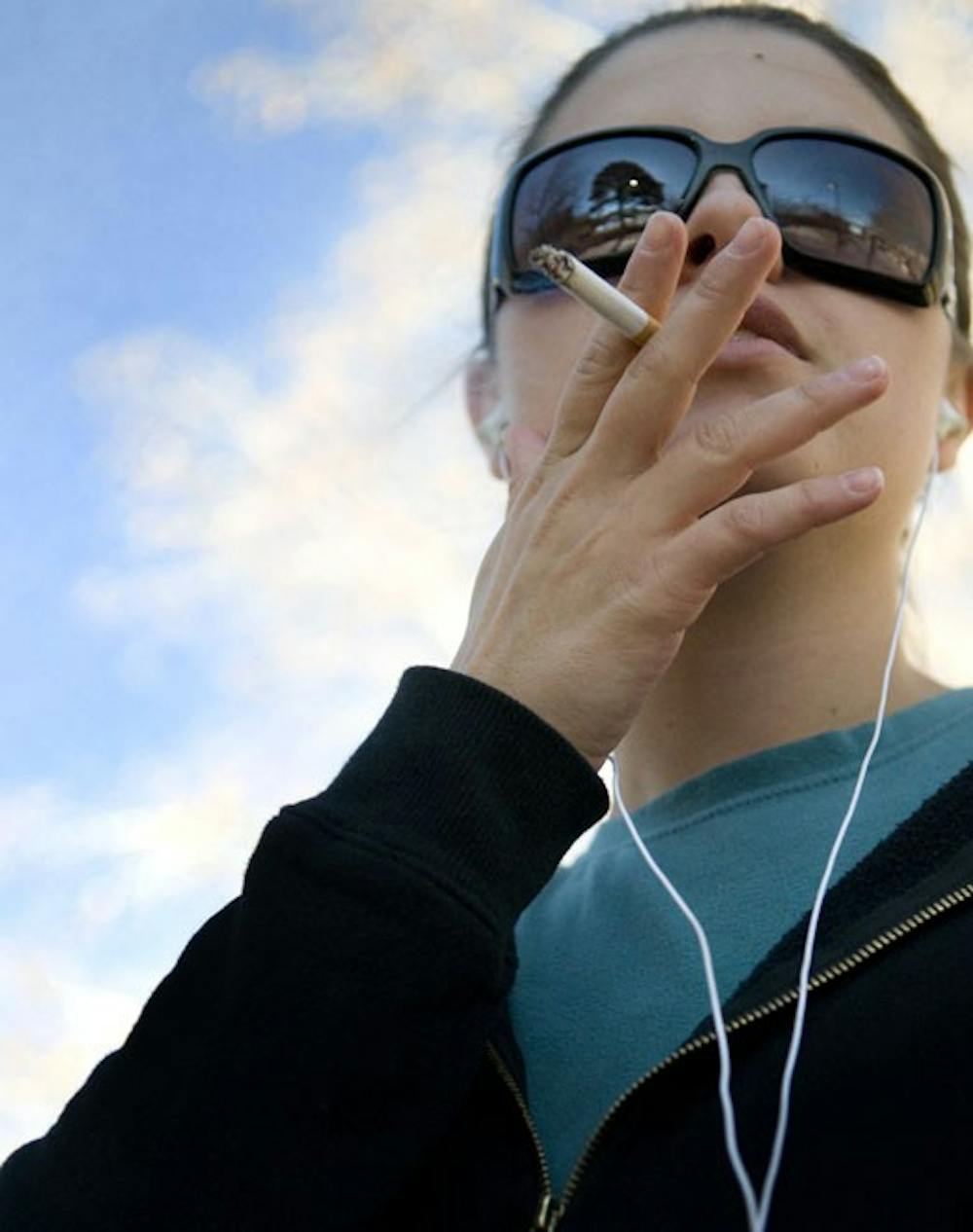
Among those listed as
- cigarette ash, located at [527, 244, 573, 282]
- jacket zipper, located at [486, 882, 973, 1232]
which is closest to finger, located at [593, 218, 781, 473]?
cigarette ash, located at [527, 244, 573, 282]

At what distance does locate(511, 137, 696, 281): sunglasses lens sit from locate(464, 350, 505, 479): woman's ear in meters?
0.32

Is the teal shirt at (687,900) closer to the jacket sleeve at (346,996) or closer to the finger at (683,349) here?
the jacket sleeve at (346,996)

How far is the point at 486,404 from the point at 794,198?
775 millimetres

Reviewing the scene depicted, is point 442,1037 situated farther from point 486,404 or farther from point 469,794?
point 486,404

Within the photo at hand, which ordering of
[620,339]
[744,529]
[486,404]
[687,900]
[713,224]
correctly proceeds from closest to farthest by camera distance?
[744,529] < [620,339] < [687,900] < [713,224] < [486,404]

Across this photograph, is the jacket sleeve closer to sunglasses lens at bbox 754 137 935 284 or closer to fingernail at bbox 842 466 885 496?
fingernail at bbox 842 466 885 496

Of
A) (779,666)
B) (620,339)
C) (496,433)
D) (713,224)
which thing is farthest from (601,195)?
(779,666)

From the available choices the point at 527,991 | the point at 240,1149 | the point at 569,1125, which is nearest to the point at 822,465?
the point at 527,991

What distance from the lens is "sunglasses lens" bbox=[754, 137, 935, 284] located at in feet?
6.03

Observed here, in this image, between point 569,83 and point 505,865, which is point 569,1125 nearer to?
point 505,865

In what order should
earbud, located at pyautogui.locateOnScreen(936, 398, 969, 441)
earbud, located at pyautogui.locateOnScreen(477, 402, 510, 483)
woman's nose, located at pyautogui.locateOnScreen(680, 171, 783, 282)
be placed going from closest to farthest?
woman's nose, located at pyautogui.locateOnScreen(680, 171, 783, 282), earbud, located at pyautogui.locateOnScreen(936, 398, 969, 441), earbud, located at pyautogui.locateOnScreen(477, 402, 510, 483)

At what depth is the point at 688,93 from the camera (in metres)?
1.96

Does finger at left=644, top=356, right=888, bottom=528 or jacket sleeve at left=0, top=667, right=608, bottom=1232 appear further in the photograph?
finger at left=644, top=356, right=888, bottom=528

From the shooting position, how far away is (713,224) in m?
1.74
